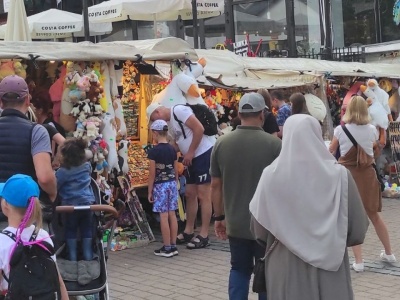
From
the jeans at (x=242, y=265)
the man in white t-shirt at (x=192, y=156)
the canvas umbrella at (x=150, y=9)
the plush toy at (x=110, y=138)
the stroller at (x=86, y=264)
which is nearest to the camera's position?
the stroller at (x=86, y=264)

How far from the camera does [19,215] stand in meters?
3.92

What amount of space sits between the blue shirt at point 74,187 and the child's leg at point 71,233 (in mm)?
296

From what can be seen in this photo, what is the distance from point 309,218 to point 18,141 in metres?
1.91

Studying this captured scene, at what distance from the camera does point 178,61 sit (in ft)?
29.6

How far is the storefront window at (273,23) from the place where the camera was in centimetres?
2061

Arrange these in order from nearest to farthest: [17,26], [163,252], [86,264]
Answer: [86,264] < [163,252] < [17,26]

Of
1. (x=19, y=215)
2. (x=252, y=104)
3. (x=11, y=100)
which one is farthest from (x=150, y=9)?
(x=19, y=215)

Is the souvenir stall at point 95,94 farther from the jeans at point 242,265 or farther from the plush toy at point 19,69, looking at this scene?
the jeans at point 242,265

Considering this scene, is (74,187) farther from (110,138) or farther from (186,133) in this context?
(186,133)

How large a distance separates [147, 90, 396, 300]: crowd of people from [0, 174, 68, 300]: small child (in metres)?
1.28

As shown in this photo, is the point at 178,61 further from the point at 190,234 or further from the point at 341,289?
the point at 341,289

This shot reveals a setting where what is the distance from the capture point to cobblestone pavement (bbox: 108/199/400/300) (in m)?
6.59

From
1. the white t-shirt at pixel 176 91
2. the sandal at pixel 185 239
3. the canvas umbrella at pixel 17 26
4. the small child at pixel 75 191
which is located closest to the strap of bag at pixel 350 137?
the white t-shirt at pixel 176 91

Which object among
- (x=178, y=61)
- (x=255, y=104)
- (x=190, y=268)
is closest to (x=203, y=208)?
(x=190, y=268)
